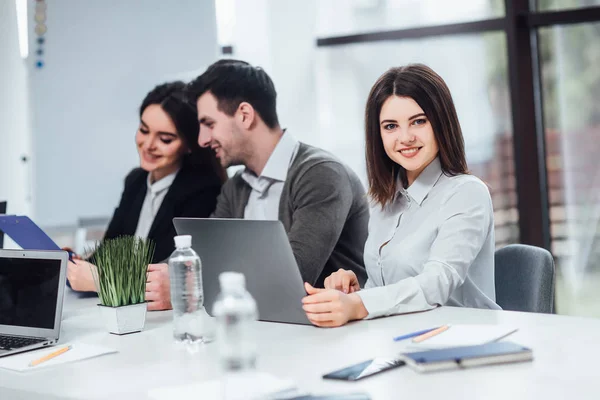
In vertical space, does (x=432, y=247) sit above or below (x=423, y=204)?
below

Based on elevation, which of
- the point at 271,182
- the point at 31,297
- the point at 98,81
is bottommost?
the point at 31,297

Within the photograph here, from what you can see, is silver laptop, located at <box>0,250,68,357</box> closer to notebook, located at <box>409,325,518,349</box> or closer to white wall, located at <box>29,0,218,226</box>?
notebook, located at <box>409,325,518,349</box>

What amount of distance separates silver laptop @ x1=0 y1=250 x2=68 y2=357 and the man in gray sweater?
86cm

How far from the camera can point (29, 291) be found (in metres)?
1.82

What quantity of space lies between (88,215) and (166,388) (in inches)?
101

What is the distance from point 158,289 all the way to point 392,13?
2642 millimetres

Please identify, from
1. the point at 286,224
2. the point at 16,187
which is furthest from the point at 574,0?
the point at 16,187

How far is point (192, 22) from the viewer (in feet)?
12.3

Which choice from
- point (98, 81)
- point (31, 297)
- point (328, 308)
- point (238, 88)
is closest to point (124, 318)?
point (31, 297)

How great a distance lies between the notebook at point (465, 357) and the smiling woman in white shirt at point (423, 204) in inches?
18.5

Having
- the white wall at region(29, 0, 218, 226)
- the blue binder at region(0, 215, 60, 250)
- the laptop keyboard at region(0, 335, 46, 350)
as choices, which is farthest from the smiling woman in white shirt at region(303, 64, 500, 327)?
the white wall at region(29, 0, 218, 226)

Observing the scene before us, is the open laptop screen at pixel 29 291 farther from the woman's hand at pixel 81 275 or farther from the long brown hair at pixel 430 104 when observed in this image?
the long brown hair at pixel 430 104

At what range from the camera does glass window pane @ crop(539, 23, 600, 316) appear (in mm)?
3883

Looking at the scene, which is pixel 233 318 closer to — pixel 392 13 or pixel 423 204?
pixel 423 204
